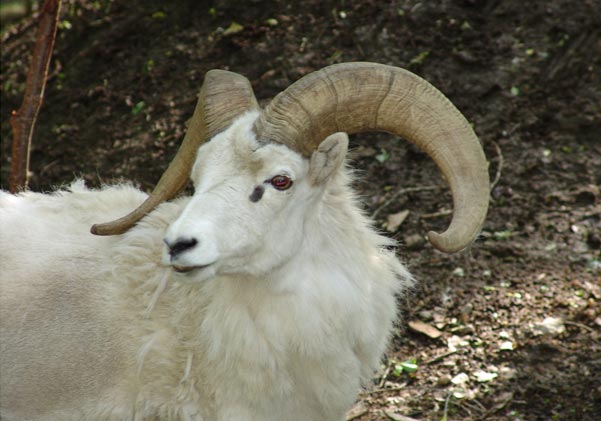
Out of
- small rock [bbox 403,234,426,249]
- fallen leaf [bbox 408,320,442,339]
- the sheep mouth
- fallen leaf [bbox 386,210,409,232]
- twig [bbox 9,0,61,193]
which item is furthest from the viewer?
fallen leaf [bbox 386,210,409,232]

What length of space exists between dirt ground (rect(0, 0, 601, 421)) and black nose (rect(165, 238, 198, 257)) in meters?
2.65

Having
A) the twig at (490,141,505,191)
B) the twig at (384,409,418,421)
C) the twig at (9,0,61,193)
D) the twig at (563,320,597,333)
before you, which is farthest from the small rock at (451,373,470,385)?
the twig at (9,0,61,193)

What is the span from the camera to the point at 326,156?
416cm

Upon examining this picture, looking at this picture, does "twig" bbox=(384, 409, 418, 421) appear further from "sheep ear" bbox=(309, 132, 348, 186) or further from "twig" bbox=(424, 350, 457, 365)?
"sheep ear" bbox=(309, 132, 348, 186)

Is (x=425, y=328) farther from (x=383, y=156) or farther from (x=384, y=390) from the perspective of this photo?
(x=383, y=156)

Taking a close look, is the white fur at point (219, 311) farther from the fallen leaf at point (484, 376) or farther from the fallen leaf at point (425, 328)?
the fallen leaf at point (425, 328)

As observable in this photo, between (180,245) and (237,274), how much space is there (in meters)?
0.54

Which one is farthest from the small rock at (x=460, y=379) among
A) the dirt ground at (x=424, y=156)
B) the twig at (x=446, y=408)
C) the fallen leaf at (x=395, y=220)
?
the fallen leaf at (x=395, y=220)

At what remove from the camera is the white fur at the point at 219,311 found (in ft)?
13.3

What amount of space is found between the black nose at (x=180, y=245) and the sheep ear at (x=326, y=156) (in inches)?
33.8

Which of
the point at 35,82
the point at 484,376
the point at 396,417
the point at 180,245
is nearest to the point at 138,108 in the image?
the point at 35,82

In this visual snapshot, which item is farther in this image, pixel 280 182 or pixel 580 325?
pixel 580 325

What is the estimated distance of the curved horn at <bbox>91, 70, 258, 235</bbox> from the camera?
4.32 m

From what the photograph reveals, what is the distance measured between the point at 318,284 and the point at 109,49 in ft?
20.1
